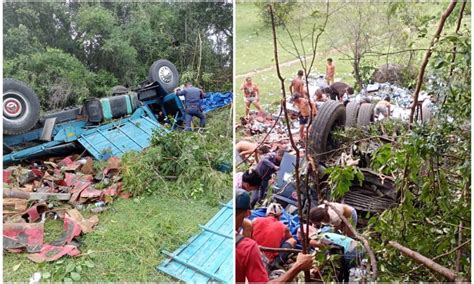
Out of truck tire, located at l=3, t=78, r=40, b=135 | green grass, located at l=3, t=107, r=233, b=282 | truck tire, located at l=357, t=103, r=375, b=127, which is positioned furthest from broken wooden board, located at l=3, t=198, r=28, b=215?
truck tire, located at l=357, t=103, r=375, b=127

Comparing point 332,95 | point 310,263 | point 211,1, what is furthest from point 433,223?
point 211,1

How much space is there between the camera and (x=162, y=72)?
219cm

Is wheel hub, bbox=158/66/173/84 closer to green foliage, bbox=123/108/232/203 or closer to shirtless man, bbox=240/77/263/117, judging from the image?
green foliage, bbox=123/108/232/203

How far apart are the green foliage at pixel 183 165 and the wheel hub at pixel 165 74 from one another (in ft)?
0.82

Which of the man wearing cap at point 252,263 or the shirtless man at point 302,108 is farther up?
the shirtless man at point 302,108

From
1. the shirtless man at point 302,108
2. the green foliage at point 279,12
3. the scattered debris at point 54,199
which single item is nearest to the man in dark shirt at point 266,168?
the shirtless man at point 302,108

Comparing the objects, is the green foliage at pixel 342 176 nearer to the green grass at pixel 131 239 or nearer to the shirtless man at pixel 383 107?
the shirtless man at pixel 383 107

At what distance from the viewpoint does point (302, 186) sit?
2.02 metres

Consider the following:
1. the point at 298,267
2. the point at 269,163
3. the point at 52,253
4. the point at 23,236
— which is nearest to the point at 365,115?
the point at 269,163

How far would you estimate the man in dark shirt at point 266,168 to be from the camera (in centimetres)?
205

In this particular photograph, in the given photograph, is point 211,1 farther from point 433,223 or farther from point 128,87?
point 433,223

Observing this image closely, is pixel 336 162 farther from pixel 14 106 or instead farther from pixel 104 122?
pixel 14 106

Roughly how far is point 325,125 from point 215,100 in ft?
1.54

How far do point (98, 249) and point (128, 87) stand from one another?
724 mm
